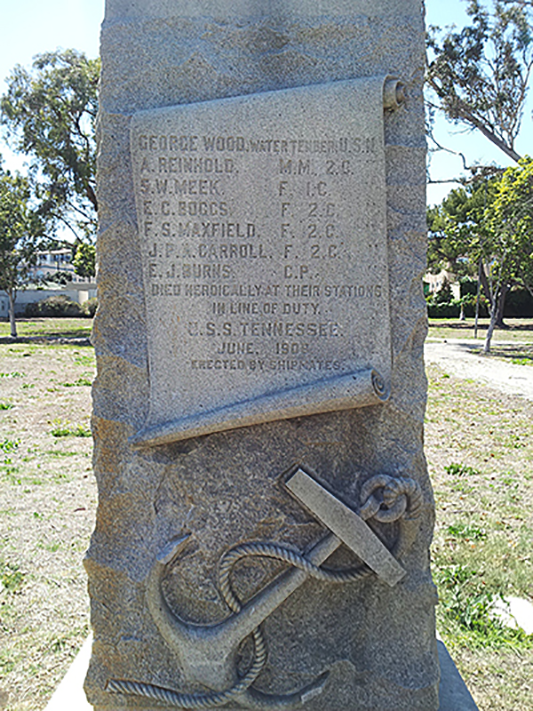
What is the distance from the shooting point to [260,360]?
2.61 meters

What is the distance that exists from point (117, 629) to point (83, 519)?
241cm

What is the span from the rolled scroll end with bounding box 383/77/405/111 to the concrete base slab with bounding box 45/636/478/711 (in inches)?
100

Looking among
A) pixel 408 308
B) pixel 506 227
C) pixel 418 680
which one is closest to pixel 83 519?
pixel 418 680

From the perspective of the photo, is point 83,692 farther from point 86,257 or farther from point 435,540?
point 86,257

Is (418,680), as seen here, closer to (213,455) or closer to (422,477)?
(422,477)

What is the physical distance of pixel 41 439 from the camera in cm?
745

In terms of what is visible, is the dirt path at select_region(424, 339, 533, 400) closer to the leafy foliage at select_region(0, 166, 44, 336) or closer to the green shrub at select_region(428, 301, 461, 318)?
the leafy foliage at select_region(0, 166, 44, 336)

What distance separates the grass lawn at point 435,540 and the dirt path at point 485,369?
2264mm

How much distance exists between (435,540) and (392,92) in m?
3.33

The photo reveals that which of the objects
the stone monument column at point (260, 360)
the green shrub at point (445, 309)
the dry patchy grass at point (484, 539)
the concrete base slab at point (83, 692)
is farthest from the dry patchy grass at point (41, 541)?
the green shrub at point (445, 309)

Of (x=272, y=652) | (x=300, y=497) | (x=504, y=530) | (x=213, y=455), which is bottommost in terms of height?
(x=504, y=530)

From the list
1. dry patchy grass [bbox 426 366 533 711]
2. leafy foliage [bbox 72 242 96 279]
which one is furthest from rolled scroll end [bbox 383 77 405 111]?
leafy foliage [bbox 72 242 96 279]

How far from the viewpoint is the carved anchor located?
2.56 meters

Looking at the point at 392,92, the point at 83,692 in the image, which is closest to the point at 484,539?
the point at 83,692
